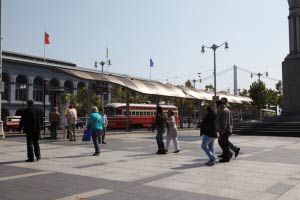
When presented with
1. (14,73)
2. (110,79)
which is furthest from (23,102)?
(110,79)

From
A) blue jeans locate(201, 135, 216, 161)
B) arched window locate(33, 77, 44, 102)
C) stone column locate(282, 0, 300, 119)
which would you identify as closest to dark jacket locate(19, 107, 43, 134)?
blue jeans locate(201, 135, 216, 161)

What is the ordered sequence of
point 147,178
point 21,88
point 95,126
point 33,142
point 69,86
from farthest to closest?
point 69,86, point 21,88, point 95,126, point 33,142, point 147,178

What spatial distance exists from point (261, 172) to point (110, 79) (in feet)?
68.5

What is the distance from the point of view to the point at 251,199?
22.4 ft

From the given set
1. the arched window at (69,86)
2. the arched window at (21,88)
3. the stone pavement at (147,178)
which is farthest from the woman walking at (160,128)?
the arched window at (69,86)

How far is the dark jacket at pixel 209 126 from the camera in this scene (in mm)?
11516

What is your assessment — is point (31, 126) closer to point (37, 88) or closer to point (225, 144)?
point (225, 144)

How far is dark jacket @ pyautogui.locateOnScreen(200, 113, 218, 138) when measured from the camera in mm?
11516

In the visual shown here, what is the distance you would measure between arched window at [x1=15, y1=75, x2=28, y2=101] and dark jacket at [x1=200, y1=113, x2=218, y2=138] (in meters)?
52.5

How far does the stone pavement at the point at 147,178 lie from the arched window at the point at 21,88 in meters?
50.1

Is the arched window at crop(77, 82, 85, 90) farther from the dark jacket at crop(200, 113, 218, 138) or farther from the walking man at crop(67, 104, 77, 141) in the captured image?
the dark jacket at crop(200, 113, 218, 138)

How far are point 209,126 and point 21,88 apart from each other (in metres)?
53.6

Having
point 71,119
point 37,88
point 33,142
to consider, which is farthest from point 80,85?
point 33,142

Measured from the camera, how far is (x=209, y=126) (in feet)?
38.2
